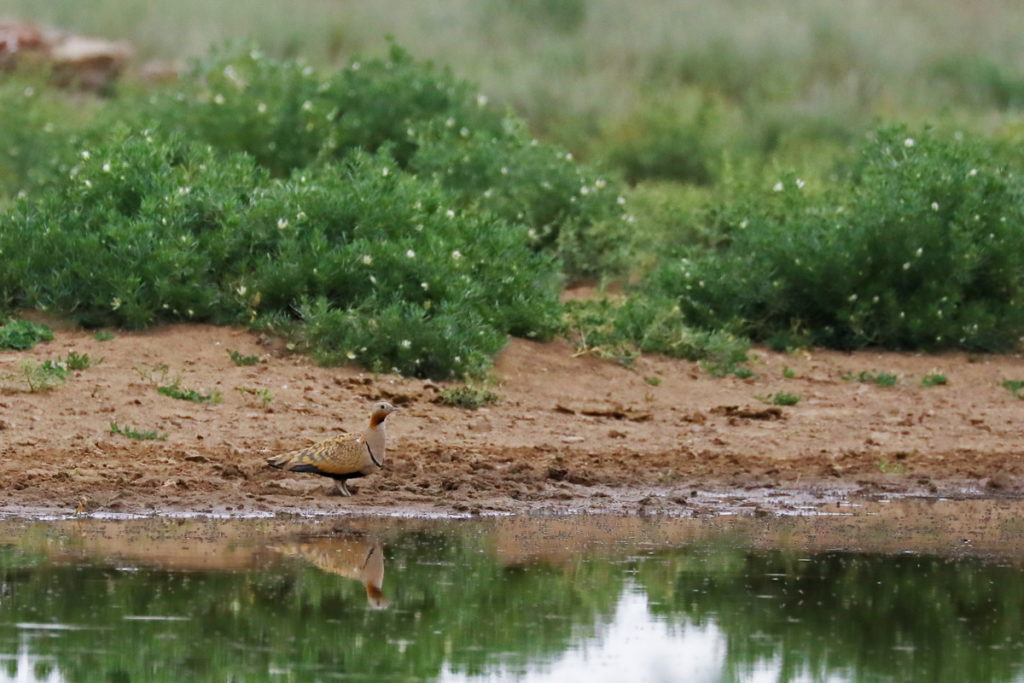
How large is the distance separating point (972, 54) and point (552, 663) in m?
22.2

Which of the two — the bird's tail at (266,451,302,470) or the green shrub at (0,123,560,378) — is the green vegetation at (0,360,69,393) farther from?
the bird's tail at (266,451,302,470)

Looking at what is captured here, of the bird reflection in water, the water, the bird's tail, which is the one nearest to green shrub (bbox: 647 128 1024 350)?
the water

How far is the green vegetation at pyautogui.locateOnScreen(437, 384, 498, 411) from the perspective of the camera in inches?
446

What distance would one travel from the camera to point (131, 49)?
86.3 feet

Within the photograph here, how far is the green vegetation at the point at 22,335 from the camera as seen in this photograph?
1152cm

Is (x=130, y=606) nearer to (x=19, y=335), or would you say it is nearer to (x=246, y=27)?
(x=19, y=335)

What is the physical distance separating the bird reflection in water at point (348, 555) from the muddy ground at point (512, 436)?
0.79m

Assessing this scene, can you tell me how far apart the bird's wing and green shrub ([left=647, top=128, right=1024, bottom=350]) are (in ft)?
17.0

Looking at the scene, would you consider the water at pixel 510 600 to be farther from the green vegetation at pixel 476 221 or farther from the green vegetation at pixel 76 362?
the green vegetation at pixel 476 221

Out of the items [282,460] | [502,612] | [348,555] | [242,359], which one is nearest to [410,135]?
[242,359]

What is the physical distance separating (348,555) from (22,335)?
14.5 ft

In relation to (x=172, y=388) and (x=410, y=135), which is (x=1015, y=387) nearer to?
(x=410, y=135)

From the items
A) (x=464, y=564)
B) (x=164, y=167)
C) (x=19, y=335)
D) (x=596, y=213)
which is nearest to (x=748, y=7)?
(x=596, y=213)

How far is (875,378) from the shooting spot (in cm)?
1312
